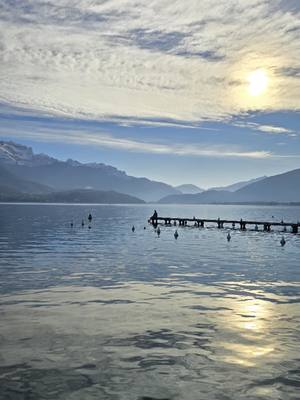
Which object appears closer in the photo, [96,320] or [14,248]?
[96,320]

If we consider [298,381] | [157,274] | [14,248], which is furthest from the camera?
[14,248]

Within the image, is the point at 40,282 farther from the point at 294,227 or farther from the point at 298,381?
the point at 294,227

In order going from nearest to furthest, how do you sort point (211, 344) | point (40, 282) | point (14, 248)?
point (211, 344), point (40, 282), point (14, 248)

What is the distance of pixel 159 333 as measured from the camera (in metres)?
22.4

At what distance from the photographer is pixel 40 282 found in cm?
3578

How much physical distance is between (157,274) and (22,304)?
16129 mm

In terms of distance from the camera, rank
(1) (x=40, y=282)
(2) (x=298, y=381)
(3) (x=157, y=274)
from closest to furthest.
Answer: (2) (x=298, y=381)
(1) (x=40, y=282)
(3) (x=157, y=274)

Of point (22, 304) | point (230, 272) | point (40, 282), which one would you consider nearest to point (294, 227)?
point (230, 272)

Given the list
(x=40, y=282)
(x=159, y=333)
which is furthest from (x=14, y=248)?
(x=159, y=333)

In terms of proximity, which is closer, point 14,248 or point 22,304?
point 22,304

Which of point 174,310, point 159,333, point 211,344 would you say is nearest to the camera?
point 211,344

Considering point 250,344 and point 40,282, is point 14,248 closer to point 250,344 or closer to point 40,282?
point 40,282

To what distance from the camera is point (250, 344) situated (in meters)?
20.7

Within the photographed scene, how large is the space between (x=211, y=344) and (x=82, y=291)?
14.4m
